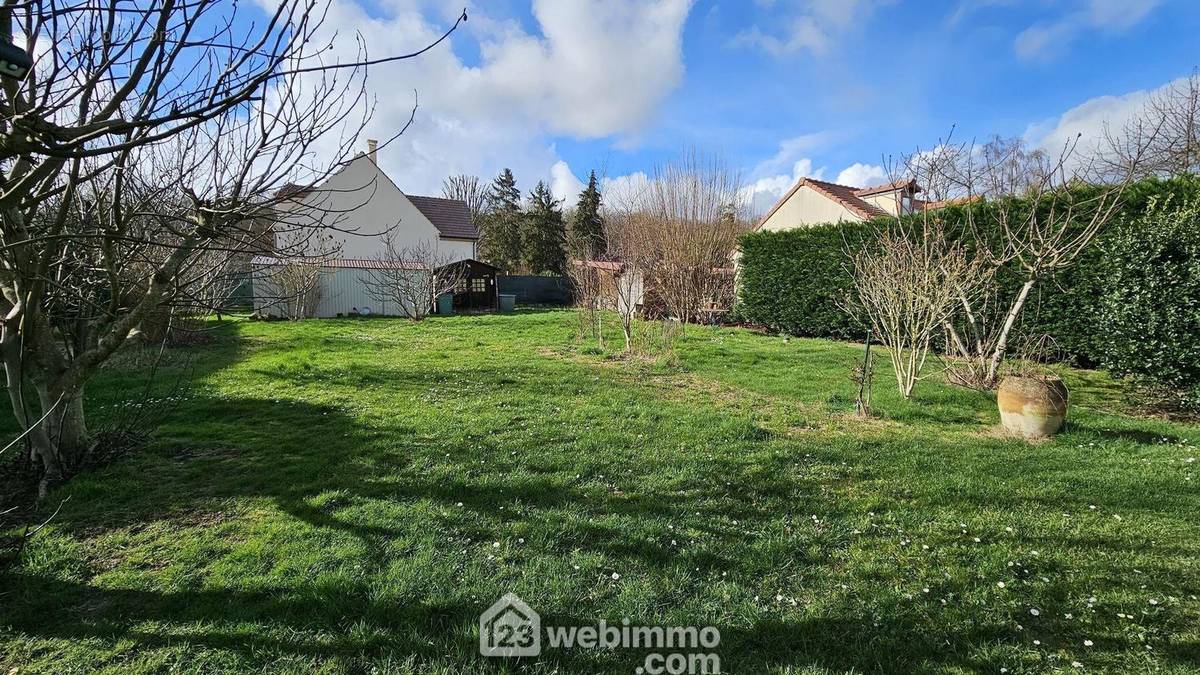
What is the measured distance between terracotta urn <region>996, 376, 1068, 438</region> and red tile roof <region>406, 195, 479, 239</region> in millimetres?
25488

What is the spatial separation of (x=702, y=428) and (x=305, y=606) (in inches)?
137

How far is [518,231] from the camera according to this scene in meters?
34.9

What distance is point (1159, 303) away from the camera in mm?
5281

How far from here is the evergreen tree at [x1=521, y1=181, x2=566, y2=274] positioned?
34.1 meters

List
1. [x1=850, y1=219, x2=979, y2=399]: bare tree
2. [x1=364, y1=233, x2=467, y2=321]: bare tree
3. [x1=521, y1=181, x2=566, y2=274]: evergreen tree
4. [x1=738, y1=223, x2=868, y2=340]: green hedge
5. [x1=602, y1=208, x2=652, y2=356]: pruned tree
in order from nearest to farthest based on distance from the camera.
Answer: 1. [x1=850, y1=219, x2=979, y2=399]: bare tree
2. [x1=602, y1=208, x2=652, y2=356]: pruned tree
3. [x1=738, y1=223, x2=868, y2=340]: green hedge
4. [x1=364, y1=233, x2=467, y2=321]: bare tree
5. [x1=521, y1=181, x2=566, y2=274]: evergreen tree

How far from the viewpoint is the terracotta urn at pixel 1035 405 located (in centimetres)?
460

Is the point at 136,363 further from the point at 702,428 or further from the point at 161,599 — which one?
the point at 702,428

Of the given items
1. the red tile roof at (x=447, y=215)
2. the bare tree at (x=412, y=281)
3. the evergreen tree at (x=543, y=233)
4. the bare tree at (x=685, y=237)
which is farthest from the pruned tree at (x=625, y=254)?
the evergreen tree at (x=543, y=233)

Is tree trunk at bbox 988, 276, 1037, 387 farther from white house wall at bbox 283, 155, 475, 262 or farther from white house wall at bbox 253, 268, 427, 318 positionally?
white house wall at bbox 283, 155, 475, 262

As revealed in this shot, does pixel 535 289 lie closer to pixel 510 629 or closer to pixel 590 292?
pixel 590 292

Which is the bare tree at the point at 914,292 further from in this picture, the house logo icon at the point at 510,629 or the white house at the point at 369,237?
the white house at the point at 369,237

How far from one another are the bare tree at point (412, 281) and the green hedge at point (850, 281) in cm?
1098

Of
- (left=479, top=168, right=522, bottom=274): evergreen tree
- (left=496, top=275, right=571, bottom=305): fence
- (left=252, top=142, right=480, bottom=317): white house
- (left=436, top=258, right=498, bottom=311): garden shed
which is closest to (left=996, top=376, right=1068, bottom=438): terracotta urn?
(left=252, top=142, right=480, bottom=317): white house

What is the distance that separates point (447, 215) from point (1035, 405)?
27237mm
